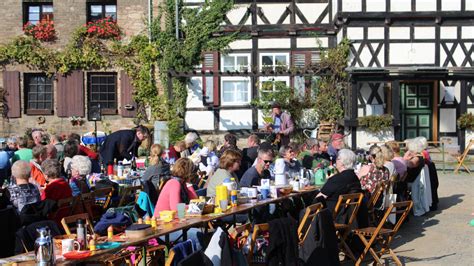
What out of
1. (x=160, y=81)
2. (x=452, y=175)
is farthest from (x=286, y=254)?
(x=160, y=81)

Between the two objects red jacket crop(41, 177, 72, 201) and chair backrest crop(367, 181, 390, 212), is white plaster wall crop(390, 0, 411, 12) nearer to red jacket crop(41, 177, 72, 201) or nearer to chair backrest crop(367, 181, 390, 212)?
chair backrest crop(367, 181, 390, 212)

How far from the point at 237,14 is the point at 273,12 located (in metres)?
1.06

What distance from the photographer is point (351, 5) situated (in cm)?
1898

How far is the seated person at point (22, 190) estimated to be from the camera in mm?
6996

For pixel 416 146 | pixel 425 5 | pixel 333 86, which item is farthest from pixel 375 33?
pixel 416 146

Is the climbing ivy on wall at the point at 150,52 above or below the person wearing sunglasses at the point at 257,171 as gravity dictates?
above

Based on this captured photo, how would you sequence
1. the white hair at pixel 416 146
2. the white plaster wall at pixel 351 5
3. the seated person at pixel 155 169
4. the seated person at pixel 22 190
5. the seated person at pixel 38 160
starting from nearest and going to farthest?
the seated person at pixel 22 190 → the seated person at pixel 38 160 → the seated person at pixel 155 169 → the white hair at pixel 416 146 → the white plaster wall at pixel 351 5

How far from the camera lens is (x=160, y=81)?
2070 centimetres

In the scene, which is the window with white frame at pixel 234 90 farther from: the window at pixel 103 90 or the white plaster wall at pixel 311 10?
the window at pixel 103 90

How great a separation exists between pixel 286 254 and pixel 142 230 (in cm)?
118

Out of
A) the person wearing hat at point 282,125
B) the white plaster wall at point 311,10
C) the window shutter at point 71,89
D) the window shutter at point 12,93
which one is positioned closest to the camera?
the person wearing hat at point 282,125

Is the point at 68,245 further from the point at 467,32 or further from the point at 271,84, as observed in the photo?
the point at 467,32

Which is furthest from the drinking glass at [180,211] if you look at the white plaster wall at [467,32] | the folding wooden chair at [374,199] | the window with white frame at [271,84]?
the white plaster wall at [467,32]

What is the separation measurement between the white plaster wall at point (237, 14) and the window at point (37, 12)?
5573 millimetres
